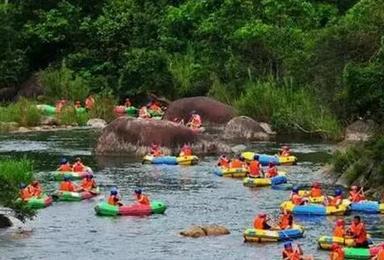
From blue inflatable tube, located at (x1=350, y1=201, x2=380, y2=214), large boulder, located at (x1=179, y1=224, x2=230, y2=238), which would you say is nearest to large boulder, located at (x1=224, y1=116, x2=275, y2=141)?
blue inflatable tube, located at (x1=350, y1=201, x2=380, y2=214)

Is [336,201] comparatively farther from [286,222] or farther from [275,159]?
[275,159]

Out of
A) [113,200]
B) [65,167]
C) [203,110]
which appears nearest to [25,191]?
[113,200]

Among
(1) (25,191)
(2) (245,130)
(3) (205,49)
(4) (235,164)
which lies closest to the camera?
(1) (25,191)

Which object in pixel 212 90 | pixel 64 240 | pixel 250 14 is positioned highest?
pixel 250 14

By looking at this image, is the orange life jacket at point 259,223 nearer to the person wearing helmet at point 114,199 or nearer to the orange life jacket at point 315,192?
the orange life jacket at point 315,192

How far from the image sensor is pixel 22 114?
175 feet

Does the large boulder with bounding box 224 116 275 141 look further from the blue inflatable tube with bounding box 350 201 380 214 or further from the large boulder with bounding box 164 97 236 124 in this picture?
the blue inflatable tube with bounding box 350 201 380 214

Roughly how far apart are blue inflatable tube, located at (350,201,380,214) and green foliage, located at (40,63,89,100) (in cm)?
3117

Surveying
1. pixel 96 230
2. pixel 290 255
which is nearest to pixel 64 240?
pixel 96 230

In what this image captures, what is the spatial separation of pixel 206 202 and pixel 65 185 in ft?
15.7

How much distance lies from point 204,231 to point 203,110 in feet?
87.9

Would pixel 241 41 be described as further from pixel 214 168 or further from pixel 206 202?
pixel 206 202

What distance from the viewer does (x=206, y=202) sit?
1307 inches

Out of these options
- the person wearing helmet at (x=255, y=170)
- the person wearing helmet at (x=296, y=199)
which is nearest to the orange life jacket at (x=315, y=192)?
the person wearing helmet at (x=296, y=199)
